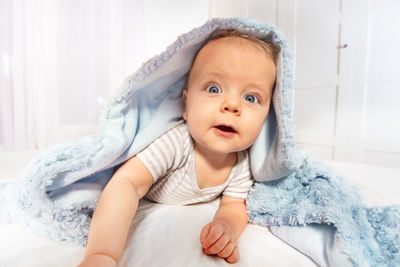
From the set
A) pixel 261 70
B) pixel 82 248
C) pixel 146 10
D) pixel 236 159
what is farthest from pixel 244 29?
pixel 146 10

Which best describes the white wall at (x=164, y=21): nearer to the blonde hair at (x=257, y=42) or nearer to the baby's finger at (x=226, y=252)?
the blonde hair at (x=257, y=42)

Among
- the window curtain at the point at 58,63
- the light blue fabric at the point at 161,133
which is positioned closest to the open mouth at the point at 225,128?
the light blue fabric at the point at 161,133

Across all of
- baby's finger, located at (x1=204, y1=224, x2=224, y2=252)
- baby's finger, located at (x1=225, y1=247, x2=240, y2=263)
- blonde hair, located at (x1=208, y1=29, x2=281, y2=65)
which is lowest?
baby's finger, located at (x1=225, y1=247, x2=240, y2=263)

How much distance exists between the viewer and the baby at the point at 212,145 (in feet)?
1.49

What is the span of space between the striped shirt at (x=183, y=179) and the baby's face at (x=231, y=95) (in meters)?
0.08

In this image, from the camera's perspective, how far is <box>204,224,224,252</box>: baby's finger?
1.36ft

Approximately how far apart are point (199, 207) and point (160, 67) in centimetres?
36

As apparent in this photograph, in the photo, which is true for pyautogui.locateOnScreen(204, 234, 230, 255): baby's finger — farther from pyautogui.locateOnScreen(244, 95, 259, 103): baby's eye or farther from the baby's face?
pyautogui.locateOnScreen(244, 95, 259, 103): baby's eye

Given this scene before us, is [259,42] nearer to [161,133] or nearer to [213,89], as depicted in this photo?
[213,89]

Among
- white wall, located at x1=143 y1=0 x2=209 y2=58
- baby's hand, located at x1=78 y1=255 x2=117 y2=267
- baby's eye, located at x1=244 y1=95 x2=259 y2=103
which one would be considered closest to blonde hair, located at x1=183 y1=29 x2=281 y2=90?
baby's eye, located at x1=244 y1=95 x2=259 y2=103

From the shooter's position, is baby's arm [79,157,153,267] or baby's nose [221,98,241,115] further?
baby's nose [221,98,241,115]

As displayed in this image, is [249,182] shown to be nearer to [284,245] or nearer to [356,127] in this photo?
[284,245]

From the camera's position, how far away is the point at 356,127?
204 centimetres

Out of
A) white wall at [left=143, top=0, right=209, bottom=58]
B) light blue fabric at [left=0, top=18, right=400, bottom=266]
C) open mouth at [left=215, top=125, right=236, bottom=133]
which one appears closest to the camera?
light blue fabric at [left=0, top=18, right=400, bottom=266]
